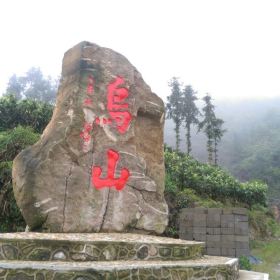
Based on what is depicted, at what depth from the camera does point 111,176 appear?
6500 mm

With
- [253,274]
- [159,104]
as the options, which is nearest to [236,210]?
[253,274]

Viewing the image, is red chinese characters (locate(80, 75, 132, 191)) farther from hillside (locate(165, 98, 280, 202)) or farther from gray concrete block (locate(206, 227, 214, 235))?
hillside (locate(165, 98, 280, 202))

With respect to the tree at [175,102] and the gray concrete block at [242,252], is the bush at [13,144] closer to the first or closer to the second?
the gray concrete block at [242,252]

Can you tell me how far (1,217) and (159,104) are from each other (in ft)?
18.6

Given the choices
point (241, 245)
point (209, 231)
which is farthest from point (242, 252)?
point (209, 231)

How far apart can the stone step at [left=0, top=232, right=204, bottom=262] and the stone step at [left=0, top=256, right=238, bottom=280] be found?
0.19 metres

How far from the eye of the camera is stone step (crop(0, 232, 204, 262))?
478 centimetres

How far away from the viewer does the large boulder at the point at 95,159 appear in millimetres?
5914

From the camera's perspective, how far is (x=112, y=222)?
20.6 ft

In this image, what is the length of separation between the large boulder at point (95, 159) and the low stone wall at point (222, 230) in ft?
12.7

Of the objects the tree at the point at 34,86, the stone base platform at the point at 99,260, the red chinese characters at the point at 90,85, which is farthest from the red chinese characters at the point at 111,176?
the tree at the point at 34,86

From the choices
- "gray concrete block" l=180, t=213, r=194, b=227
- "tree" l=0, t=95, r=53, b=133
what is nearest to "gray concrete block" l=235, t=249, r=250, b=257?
"gray concrete block" l=180, t=213, r=194, b=227

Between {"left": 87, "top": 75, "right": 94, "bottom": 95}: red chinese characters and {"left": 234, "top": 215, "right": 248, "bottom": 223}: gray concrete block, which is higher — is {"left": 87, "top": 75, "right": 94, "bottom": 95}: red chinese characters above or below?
above

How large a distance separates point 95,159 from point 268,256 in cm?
859
